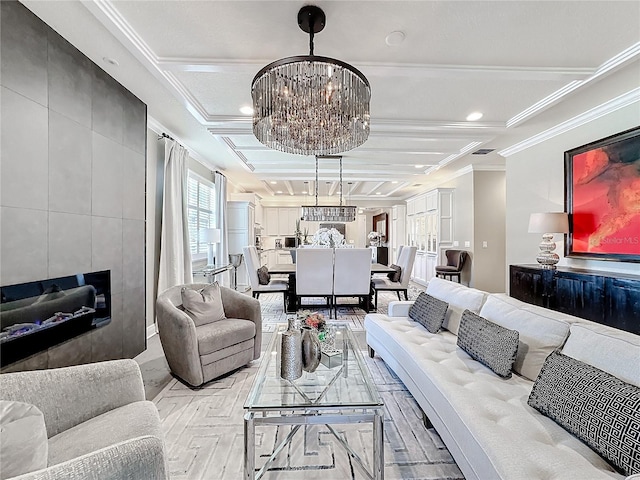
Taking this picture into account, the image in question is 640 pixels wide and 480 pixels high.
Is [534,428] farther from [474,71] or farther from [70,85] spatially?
[70,85]

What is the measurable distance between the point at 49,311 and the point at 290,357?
181cm

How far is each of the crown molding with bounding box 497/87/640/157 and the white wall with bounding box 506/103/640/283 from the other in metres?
0.05

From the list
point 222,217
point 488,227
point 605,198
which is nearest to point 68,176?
point 222,217

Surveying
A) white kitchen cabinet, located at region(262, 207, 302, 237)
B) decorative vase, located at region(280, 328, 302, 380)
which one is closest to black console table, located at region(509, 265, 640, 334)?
decorative vase, located at region(280, 328, 302, 380)

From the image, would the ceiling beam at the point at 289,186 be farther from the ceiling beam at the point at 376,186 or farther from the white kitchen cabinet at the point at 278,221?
the ceiling beam at the point at 376,186

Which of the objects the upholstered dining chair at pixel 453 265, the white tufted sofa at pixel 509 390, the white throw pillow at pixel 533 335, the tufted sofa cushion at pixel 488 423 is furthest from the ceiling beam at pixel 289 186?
the white throw pillow at pixel 533 335

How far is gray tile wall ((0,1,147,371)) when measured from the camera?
186 centimetres

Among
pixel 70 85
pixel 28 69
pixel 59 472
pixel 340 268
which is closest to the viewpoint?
pixel 59 472

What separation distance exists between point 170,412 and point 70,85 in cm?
259

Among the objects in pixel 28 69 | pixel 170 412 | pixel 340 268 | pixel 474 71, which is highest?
pixel 474 71

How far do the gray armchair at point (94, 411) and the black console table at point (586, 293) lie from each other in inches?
147

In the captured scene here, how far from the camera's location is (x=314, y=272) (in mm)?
4758

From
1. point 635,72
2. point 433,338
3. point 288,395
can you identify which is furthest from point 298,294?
point 635,72

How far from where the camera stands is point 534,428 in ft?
4.23
